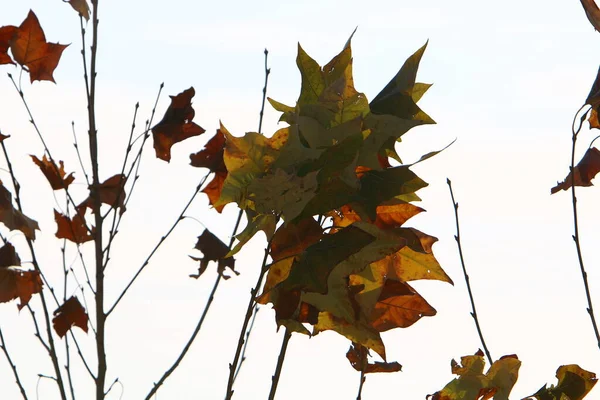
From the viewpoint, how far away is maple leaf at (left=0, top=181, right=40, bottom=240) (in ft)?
5.67

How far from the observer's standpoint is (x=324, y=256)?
1.02m

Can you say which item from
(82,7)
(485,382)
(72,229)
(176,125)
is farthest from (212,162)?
(485,382)

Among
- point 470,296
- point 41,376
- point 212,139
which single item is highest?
point 212,139

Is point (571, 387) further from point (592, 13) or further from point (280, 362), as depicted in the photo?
point (592, 13)

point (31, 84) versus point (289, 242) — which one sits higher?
point (31, 84)

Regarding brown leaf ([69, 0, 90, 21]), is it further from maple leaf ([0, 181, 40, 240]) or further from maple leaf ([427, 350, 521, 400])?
maple leaf ([427, 350, 521, 400])

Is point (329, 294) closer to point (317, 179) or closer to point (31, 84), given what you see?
point (317, 179)

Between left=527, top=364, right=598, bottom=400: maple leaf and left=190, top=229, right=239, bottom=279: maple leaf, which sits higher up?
left=190, top=229, right=239, bottom=279: maple leaf

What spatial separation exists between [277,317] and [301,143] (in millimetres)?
249

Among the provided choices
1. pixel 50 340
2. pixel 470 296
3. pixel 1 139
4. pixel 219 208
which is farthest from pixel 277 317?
pixel 1 139

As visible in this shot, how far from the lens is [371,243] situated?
1.06m

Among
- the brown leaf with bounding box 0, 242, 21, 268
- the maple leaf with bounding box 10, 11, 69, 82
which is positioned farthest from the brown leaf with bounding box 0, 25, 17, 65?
the brown leaf with bounding box 0, 242, 21, 268

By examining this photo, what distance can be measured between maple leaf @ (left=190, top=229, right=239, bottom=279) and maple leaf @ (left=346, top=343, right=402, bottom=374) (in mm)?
616

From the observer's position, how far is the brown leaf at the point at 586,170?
5.05 feet
